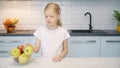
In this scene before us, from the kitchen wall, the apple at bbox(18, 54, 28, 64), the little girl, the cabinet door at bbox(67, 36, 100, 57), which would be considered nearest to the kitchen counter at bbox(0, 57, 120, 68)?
the apple at bbox(18, 54, 28, 64)

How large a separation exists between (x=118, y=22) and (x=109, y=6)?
1.08 ft

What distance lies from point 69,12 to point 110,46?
0.88 metres

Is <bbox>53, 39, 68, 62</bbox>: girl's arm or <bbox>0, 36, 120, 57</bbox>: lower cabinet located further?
<bbox>0, 36, 120, 57</bbox>: lower cabinet

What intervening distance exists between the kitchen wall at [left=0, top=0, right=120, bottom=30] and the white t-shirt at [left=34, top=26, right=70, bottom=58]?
1.35 meters

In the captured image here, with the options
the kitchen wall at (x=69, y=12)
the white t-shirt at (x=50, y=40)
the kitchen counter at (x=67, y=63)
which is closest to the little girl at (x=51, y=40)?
the white t-shirt at (x=50, y=40)

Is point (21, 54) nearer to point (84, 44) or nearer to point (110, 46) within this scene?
point (84, 44)

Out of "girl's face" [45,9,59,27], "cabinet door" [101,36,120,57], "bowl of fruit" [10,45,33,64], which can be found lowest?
"cabinet door" [101,36,120,57]

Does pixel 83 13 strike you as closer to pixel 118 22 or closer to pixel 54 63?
pixel 118 22

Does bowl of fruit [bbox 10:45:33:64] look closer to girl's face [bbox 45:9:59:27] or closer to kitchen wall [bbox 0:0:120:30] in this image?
girl's face [bbox 45:9:59:27]

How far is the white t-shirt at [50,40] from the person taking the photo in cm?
161

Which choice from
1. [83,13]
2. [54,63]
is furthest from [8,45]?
[54,63]

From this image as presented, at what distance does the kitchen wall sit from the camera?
291 centimetres

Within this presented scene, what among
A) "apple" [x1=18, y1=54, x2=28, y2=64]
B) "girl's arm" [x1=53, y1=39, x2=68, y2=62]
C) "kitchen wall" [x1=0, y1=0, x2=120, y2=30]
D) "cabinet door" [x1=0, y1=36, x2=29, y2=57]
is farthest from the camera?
"kitchen wall" [x1=0, y1=0, x2=120, y2=30]

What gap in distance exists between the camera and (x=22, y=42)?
252 centimetres
